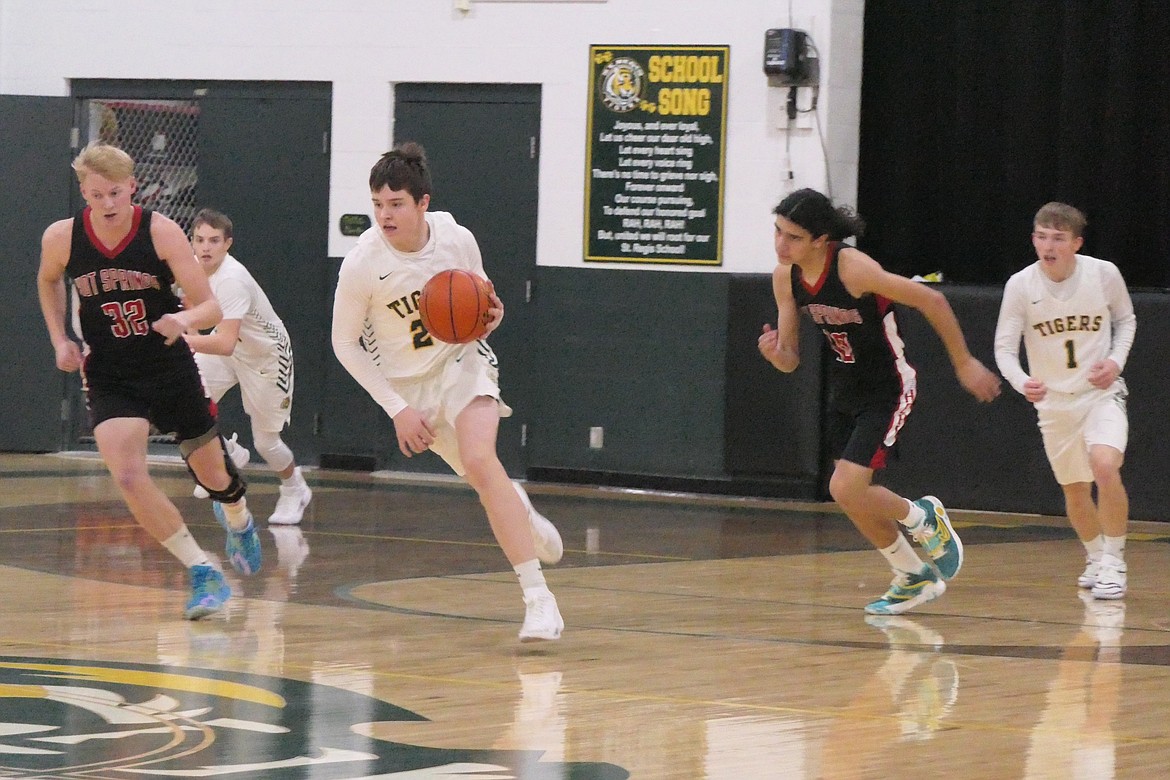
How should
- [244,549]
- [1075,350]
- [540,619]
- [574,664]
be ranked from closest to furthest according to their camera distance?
[574,664] → [540,619] → [244,549] → [1075,350]

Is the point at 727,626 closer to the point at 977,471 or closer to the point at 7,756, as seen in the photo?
the point at 7,756

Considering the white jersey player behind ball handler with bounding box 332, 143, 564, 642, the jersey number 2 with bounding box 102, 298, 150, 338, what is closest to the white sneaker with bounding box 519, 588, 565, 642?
the white jersey player behind ball handler with bounding box 332, 143, 564, 642

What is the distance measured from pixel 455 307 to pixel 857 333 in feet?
5.28

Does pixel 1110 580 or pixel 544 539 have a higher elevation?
pixel 544 539

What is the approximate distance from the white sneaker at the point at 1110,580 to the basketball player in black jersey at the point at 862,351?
98cm

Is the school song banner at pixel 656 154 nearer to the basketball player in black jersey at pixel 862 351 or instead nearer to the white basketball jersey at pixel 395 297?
the basketball player in black jersey at pixel 862 351

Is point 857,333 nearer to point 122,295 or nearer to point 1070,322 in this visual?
point 1070,322

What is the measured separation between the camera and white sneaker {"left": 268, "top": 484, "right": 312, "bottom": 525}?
10234 millimetres

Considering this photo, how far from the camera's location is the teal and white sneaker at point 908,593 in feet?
24.1

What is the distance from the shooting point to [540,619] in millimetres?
6320

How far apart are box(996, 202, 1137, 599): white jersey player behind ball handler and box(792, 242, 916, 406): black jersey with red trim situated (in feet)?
3.82

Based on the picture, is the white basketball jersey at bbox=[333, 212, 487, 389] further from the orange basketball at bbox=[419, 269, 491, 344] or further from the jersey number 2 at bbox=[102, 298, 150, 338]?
the jersey number 2 at bbox=[102, 298, 150, 338]

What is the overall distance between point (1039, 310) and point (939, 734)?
375 centimetres

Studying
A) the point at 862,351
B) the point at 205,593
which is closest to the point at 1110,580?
the point at 862,351
